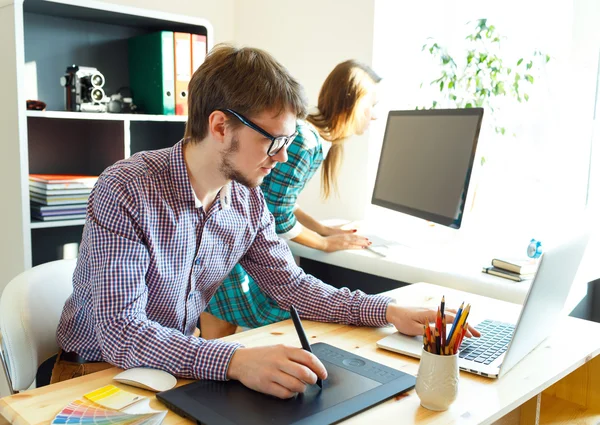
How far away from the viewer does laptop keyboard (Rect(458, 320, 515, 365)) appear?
116cm

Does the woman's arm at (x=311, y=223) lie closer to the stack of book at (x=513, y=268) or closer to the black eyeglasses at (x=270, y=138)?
the stack of book at (x=513, y=268)

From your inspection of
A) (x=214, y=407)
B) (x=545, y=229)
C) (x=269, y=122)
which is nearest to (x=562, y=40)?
(x=545, y=229)

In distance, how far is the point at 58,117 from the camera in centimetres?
210

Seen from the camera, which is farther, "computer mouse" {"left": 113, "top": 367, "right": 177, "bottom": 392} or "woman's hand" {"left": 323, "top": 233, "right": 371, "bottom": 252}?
"woman's hand" {"left": 323, "top": 233, "right": 371, "bottom": 252}

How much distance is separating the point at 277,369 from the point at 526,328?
0.45 metres

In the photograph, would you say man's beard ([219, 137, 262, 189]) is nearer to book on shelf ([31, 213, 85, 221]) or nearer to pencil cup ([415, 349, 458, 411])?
pencil cup ([415, 349, 458, 411])

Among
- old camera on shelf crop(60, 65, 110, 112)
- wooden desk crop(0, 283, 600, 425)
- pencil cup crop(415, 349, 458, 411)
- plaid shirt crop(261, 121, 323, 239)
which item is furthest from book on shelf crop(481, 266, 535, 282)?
old camera on shelf crop(60, 65, 110, 112)

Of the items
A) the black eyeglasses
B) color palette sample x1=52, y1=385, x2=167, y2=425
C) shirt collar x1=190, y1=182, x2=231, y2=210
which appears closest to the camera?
color palette sample x1=52, y1=385, x2=167, y2=425

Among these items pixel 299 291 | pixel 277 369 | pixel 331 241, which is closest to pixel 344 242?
pixel 331 241

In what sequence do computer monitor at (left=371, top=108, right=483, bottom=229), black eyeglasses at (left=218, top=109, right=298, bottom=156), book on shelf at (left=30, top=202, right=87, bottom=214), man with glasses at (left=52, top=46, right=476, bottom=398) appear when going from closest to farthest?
man with glasses at (left=52, top=46, right=476, bottom=398) → black eyeglasses at (left=218, top=109, right=298, bottom=156) → computer monitor at (left=371, top=108, right=483, bottom=229) → book on shelf at (left=30, top=202, right=87, bottom=214)

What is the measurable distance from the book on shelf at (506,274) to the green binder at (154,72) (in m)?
1.39

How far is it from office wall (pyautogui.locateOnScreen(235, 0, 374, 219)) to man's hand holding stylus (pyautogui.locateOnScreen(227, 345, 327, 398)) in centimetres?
172

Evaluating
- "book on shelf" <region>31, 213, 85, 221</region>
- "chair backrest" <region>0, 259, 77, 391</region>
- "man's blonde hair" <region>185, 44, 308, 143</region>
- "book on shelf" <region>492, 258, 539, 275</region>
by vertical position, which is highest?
"man's blonde hair" <region>185, 44, 308, 143</region>

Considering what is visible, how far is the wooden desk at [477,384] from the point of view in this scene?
95 centimetres
